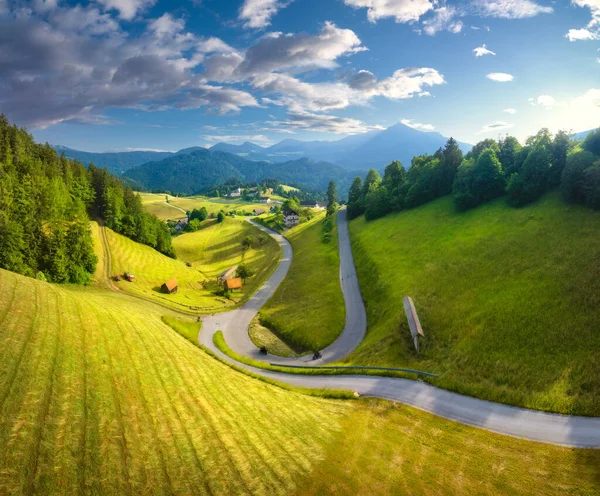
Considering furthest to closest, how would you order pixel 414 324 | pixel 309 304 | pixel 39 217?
pixel 309 304, pixel 39 217, pixel 414 324

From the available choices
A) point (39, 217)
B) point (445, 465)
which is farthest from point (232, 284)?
point (445, 465)

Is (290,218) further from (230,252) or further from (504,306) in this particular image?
(504,306)

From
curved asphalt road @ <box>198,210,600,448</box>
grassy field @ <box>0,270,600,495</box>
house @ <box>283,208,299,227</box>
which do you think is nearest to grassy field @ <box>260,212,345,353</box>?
curved asphalt road @ <box>198,210,600,448</box>

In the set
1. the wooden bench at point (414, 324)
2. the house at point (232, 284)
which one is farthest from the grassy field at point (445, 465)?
the house at point (232, 284)

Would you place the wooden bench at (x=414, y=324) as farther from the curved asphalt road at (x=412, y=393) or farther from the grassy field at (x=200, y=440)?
the grassy field at (x=200, y=440)

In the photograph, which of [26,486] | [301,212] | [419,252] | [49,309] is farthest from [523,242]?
[301,212]

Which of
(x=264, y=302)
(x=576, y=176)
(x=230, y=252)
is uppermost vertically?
(x=576, y=176)

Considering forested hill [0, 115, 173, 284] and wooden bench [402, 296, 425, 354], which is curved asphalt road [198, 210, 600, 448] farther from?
forested hill [0, 115, 173, 284]
